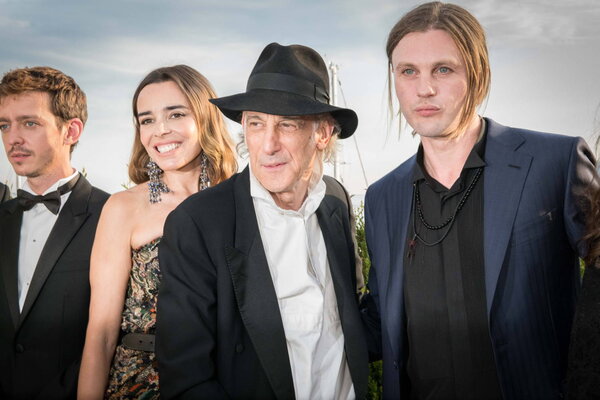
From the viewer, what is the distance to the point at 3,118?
411 cm

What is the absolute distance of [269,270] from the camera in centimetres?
286

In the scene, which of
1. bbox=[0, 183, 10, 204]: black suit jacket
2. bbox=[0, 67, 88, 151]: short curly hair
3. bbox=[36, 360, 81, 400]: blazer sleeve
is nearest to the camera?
bbox=[36, 360, 81, 400]: blazer sleeve

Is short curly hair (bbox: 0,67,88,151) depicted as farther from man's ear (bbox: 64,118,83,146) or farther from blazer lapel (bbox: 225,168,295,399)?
blazer lapel (bbox: 225,168,295,399)

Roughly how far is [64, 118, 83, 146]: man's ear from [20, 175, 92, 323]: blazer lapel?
0.40 m

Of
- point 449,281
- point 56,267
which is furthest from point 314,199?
point 56,267

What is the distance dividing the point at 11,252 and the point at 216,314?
78.0 inches

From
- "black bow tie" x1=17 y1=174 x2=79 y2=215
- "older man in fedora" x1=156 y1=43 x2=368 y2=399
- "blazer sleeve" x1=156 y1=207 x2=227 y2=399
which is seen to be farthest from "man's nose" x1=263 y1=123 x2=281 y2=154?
"black bow tie" x1=17 y1=174 x2=79 y2=215

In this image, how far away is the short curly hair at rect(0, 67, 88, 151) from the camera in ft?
13.6

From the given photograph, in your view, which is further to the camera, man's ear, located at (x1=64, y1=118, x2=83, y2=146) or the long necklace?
man's ear, located at (x1=64, y1=118, x2=83, y2=146)

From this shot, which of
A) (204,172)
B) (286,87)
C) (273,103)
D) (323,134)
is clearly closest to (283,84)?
(286,87)

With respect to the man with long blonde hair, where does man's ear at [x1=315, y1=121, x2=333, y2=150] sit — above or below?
above

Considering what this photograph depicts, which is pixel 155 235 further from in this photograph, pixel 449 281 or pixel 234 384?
pixel 449 281

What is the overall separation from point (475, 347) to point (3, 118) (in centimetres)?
360

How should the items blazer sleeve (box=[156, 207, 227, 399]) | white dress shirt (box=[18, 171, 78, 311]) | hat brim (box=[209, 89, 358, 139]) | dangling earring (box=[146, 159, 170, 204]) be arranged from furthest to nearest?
1. white dress shirt (box=[18, 171, 78, 311])
2. dangling earring (box=[146, 159, 170, 204])
3. hat brim (box=[209, 89, 358, 139])
4. blazer sleeve (box=[156, 207, 227, 399])
